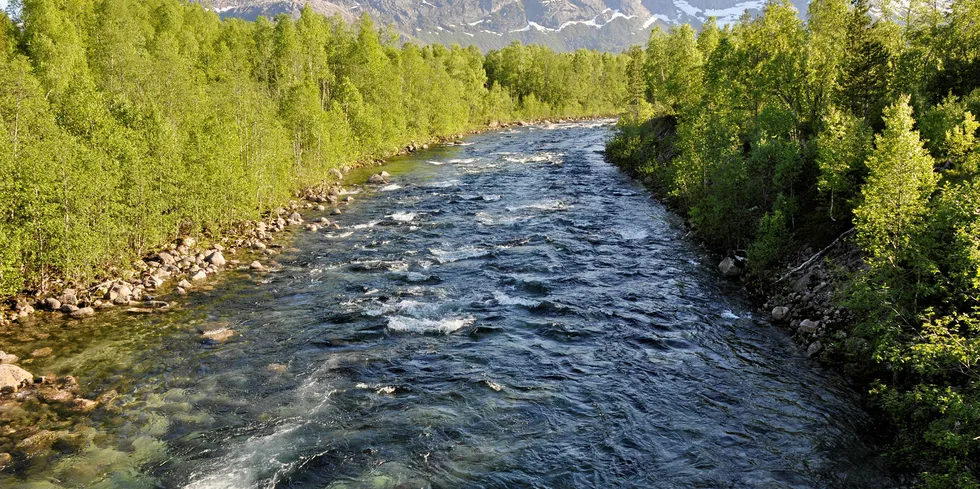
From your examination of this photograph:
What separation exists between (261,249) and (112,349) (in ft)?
56.3

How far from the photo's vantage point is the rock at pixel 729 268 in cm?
3509

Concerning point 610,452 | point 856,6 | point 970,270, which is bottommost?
point 610,452

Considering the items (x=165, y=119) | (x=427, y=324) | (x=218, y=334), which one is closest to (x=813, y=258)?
(x=427, y=324)

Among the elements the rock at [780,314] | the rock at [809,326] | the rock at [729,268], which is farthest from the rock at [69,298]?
the rock at [729,268]

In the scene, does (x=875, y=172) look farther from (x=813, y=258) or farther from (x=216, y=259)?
(x=216, y=259)

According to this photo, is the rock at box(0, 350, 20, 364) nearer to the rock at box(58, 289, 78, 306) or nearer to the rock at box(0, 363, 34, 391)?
the rock at box(0, 363, 34, 391)

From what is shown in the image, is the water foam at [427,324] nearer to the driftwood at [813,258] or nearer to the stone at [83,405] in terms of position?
the stone at [83,405]

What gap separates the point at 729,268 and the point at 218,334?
95.0ft

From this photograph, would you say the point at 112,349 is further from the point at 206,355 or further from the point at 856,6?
the point at 856,6

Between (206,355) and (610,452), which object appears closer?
(610,452)

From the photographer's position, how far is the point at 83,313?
29.0m

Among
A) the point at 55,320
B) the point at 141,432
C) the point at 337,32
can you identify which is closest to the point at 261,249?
the point at 55,320

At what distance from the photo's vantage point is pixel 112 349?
2588 cm

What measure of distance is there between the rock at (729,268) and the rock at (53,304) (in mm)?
36867
